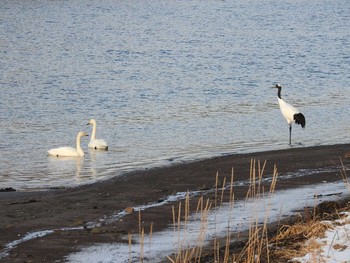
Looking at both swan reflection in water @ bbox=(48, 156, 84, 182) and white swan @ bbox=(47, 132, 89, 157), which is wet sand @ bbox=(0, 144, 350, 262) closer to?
swan reflection in water @ bbox=(48, 156, 84, 182)

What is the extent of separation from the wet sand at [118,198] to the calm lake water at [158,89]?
154 centimetres

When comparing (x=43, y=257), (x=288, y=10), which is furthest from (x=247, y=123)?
(x=288, y=10)

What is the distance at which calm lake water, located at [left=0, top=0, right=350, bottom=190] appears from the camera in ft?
62.1

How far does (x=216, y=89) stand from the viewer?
99.5 feet

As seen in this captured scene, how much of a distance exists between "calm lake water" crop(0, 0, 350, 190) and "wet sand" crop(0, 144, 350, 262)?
1544 mm

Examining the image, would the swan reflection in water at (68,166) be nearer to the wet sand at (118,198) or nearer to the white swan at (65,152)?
the white swan at (65,152)

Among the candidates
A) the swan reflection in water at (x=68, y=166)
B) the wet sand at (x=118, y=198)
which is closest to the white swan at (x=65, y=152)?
the swan reflection in water at (x=68, y=166)

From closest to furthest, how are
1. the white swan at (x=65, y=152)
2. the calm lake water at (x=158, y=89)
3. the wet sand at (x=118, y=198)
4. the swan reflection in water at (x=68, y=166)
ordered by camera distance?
the wet sand at (x=118, y=198) < the swan reflection in water at (x=68, y=166) < the white swan at (x=65, y=152) < the calm lake water at (x=158, y=89)

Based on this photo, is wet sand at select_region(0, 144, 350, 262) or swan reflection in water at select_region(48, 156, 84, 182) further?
swan reflection in water at select_region(48, 156, 84, 182)

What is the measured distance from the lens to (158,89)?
30.2 meters

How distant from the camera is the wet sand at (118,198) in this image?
9422mm

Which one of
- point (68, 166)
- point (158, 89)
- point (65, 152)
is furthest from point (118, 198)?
point (158, 89)

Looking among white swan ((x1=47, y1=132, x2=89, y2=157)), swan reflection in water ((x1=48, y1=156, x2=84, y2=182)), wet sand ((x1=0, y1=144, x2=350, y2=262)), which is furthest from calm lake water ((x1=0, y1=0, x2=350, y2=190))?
wet sand ((x1=0, y1=144, x2=350, y2=262))

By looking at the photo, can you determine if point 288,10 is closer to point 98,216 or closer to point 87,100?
point 87,100
